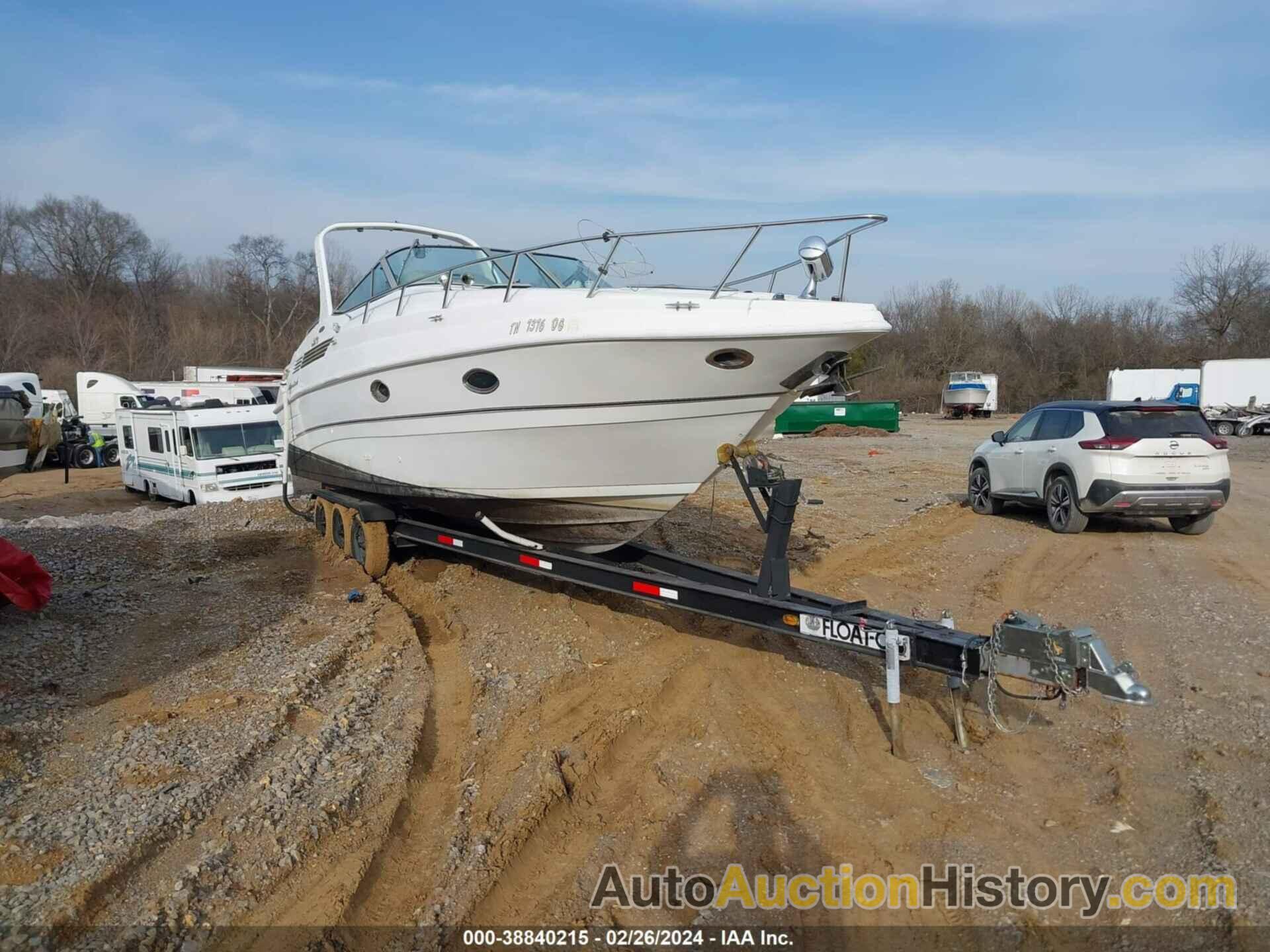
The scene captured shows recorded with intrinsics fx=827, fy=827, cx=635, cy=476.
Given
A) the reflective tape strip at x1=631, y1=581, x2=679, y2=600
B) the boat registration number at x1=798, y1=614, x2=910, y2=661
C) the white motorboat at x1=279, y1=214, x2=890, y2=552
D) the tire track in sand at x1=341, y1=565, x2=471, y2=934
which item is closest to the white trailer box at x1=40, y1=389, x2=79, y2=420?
the white motorboat at x1=279, y1=214, x2=890, y2=552

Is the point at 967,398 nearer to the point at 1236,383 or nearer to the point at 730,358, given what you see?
the point at 1236,383

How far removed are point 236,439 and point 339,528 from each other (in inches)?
256

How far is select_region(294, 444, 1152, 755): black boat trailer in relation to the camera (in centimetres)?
365

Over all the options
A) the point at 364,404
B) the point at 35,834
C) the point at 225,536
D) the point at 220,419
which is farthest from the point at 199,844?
the point at 220,419

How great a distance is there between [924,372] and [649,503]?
51248 millimetres

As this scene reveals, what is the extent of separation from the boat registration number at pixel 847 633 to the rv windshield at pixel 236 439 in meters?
11.4

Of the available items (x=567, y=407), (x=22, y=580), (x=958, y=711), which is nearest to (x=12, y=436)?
(x=22, y=580)

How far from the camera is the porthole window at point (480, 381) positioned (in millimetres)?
5457

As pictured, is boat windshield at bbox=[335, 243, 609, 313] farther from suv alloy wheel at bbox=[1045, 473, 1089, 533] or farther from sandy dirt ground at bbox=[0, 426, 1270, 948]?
suv alloy wheel at bbox=[1045, 473, 1089, 533]

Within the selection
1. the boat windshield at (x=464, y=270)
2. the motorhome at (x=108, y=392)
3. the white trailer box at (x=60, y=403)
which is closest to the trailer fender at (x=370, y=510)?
the boat windshield at (x=464, y=270)

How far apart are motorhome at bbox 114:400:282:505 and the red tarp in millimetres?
7055

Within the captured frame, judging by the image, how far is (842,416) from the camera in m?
Result: 29.2

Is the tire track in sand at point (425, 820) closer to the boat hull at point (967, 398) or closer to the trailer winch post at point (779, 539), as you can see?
the trailer winch post at point (779, 539)

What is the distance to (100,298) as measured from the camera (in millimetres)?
53750
